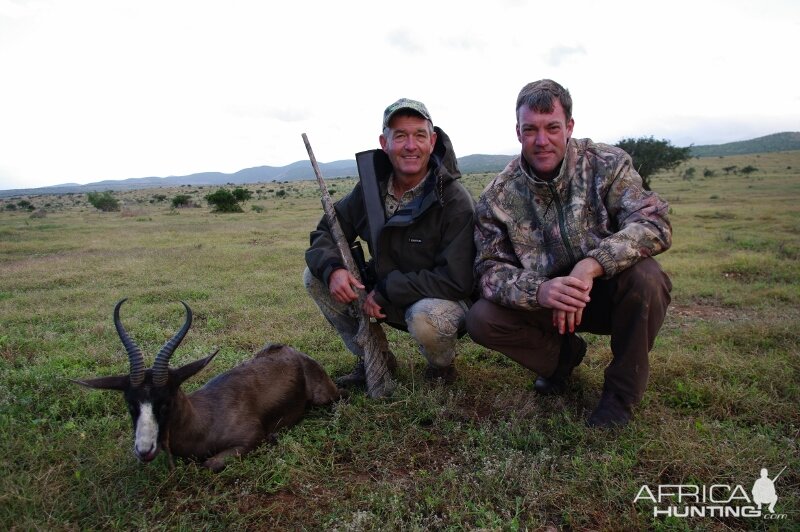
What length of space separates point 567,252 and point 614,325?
0.63 metres

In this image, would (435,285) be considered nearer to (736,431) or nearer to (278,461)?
(278,461)

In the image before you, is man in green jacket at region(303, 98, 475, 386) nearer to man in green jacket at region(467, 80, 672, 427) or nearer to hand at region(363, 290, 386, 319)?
hand at region(363, 290, 386, 319)

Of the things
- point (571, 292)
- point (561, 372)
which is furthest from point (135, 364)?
point (561, 372)

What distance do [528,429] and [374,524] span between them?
1431 mm

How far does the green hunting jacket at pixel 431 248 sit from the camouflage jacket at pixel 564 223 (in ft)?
0.50

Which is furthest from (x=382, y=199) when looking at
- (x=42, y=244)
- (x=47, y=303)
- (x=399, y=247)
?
(x=42, y=244)

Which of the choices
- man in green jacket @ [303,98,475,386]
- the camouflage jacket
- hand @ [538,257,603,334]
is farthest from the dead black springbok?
hand @ [538,257,603,334]

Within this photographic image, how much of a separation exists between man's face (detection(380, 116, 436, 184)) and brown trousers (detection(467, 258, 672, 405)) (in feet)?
4.11

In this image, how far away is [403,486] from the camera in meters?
3.29

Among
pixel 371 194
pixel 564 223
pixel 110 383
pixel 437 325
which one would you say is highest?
pixel 371 194

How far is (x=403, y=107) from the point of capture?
4.28 metres

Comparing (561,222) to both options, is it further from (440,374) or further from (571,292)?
(440,374)

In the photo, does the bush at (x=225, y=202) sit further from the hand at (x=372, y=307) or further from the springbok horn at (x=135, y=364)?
the springbok horn at (x=135, y=364)

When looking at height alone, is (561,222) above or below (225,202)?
above
